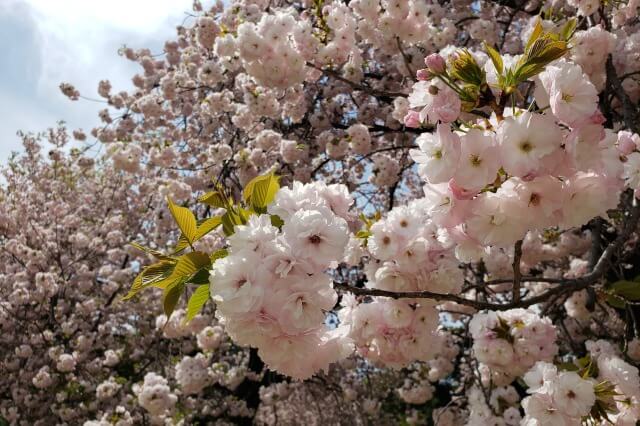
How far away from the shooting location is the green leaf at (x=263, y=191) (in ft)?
4.57

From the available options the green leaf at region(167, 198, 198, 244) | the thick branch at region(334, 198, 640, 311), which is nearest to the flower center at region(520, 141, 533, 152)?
the thick branch at region(334, 198, 640, 311)

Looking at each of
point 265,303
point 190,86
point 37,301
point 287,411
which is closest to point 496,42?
point 190,86

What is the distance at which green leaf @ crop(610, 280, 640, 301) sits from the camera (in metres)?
1.97

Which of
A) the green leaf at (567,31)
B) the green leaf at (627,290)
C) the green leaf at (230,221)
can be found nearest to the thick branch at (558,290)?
the green leaf at (627,290)

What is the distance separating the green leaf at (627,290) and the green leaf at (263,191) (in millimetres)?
1465

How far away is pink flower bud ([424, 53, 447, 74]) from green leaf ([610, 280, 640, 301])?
134cm

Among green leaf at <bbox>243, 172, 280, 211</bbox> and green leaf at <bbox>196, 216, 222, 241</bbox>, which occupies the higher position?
green leaf at <bbox>243, 172, 280, 211</bbox>

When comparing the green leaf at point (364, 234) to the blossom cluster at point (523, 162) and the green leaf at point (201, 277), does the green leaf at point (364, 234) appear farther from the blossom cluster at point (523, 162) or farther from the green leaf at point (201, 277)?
the green leaf at point (201, 277)

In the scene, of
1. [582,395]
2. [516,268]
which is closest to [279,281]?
[516,268]

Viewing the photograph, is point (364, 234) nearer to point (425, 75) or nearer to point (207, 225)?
point (207, 225)

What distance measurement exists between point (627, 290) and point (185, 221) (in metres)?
1.71

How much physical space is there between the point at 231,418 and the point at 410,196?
4.27 meters

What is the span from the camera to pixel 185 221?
1.31 m

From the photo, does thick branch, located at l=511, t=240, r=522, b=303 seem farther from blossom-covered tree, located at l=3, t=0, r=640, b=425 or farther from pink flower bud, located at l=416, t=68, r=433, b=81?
pink flower bud, located at l=416, t=68, r=433, b=81
